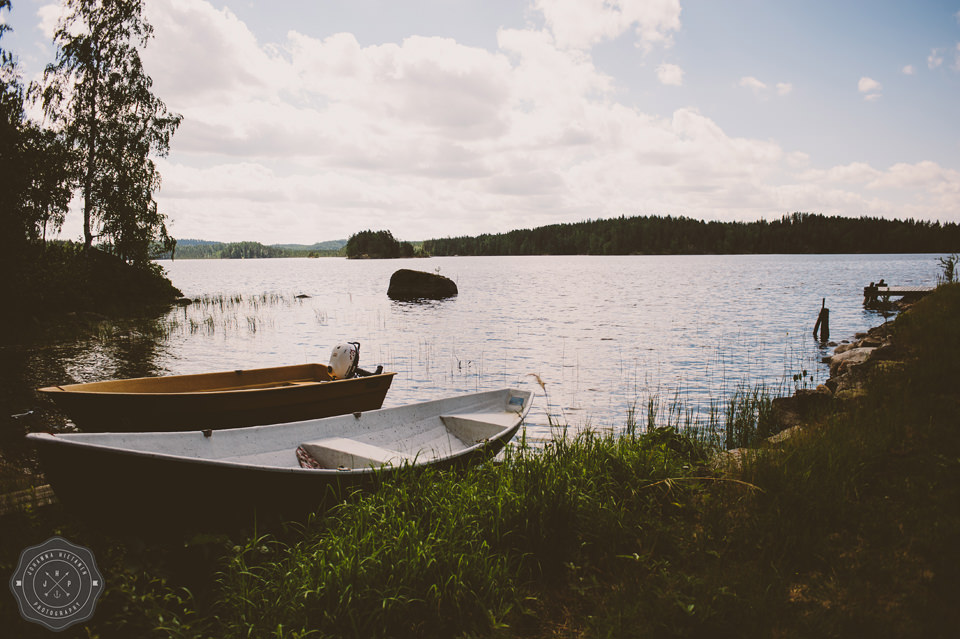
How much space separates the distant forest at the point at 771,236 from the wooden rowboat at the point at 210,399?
163 m

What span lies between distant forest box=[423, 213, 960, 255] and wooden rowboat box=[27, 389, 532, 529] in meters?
164

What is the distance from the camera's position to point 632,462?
6012 millimetres

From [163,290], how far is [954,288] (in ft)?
127

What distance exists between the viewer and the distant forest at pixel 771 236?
146 metres

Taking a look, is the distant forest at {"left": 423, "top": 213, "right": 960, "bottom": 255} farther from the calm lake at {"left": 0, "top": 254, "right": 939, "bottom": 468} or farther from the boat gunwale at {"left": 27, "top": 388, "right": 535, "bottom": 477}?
the boat gunwale at {"left": 27, "top": 388, "right": 535, "bottom": 477}

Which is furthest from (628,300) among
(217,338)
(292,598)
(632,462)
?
(292,598)

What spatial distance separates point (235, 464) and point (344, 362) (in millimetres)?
5492

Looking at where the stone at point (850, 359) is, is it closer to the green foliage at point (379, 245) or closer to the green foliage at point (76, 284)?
the green foliage at point (76, 284)

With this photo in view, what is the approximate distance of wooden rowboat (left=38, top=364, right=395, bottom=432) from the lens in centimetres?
839

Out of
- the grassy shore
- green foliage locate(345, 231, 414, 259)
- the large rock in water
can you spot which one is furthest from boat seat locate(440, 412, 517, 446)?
green foliage locate(345, 231, 414, 259)

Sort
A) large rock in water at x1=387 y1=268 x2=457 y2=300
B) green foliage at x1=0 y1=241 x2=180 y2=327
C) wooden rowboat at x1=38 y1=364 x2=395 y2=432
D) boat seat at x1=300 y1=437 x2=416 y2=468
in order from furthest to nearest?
large rock in water at x1=387 y1=268 x2=457 y2=300 < green foliage at x1=0 y1=241 x2=180 y2=327 < wooden rowboat at x1=38 y1=364 x2=395 y2=432 < boat seat at x1=300 y1=437 x2=416 y2=468

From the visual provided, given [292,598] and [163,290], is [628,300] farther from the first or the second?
[292,598]

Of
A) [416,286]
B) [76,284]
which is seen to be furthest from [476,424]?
[416,286]

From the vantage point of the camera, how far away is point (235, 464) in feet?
18.8
